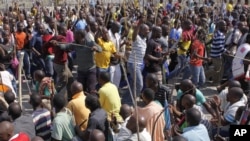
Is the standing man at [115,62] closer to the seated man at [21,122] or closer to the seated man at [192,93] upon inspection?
the seated man at [192,93]

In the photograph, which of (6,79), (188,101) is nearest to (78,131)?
(188,101)

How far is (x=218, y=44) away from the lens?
10.5 m

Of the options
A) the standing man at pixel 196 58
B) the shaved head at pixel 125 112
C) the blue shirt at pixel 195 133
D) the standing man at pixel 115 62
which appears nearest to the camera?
the blue shirt at pixel 195 133

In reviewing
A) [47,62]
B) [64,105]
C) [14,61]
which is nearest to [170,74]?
[47,62]

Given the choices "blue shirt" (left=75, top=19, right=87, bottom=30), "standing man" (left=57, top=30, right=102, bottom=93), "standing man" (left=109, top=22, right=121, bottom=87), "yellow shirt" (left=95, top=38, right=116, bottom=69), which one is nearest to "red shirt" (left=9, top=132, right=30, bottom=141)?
"standing man" (left=57, top=30, right=102, bottom=93)

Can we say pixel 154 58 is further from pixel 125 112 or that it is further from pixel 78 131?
pixel 78 131

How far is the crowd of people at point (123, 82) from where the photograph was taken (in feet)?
19.1

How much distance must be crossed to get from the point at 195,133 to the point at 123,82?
17.8 ft

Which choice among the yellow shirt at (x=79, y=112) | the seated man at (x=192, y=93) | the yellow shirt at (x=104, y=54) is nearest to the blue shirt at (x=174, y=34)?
the yellow shirt at (x=104, y=54)

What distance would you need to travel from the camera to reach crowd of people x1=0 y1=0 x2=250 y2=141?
5.83m

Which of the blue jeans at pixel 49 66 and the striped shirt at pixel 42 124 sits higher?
the striped shirt at pixel 42 124

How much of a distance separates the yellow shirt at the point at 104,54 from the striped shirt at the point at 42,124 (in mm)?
3107

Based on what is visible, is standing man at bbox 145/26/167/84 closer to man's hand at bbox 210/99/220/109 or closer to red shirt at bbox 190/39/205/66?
red shirt at bbox 190/39/205/66

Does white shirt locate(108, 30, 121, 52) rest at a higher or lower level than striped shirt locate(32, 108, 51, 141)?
higher
